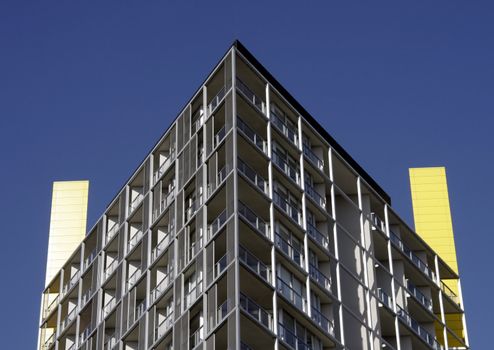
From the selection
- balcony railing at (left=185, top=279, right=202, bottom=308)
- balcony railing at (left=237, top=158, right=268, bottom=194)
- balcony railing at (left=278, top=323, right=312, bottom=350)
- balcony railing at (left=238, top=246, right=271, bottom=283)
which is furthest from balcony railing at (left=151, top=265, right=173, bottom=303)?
balcony railing at (left=278, top=323, right=312, bottom=350)

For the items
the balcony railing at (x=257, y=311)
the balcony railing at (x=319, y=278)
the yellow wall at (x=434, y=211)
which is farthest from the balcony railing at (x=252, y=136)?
the yellow wall at (x=434, y=211)

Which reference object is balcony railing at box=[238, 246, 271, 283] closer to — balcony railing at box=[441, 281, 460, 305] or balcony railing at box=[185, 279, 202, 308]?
balcony railing at box=[185, 279, 202, 308]

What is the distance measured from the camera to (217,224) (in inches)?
3007

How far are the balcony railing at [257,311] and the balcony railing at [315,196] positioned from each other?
12982 millimetres

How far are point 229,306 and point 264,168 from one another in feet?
39.1

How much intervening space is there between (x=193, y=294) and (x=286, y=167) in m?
11.6

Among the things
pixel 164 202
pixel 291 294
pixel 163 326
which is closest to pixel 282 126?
pixel 164 202

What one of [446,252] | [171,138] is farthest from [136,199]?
[446,252]

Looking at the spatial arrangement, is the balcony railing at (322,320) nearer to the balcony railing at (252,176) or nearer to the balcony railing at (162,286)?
the balcony railing at (252,176)

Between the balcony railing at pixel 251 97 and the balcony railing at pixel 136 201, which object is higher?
the balcony railing at pixel 251 97

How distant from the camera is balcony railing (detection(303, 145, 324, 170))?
8681cm

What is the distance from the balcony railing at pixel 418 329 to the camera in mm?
89750

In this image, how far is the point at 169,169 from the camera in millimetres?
86562

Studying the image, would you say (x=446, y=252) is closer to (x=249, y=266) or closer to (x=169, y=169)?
(x=169, y=169)
